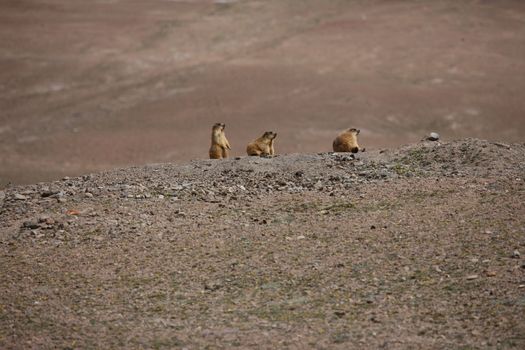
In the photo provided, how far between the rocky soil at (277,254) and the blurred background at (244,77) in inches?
592

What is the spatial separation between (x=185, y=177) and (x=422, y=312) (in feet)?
18.1

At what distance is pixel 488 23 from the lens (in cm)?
4291

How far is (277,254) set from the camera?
33.1 feet

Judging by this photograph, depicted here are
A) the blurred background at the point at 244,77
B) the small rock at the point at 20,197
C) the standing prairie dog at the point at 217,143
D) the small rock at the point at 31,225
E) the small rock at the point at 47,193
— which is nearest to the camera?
the small rock at the point at 31,225

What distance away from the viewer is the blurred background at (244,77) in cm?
3097

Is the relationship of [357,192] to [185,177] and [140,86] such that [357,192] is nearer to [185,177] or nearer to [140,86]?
[185,177]

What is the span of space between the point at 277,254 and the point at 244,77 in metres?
26.8

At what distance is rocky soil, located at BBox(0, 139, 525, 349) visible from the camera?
27.4 feet

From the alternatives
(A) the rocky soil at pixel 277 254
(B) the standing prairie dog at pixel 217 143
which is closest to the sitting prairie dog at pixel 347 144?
(A) the rocky soil at pixel 277 254

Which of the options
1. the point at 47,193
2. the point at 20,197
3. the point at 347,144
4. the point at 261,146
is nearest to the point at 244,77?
the point at 261,146

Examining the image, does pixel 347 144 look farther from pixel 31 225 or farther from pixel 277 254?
pixel 31 225

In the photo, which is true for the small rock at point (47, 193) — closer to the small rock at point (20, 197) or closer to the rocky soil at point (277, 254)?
the rocky soil at point (277, 254)

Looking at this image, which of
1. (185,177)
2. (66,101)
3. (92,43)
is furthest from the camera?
(92,43)

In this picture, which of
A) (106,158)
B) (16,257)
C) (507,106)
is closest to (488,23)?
(507,106)
